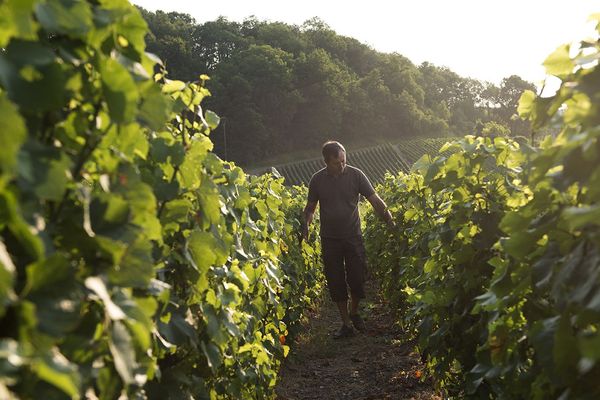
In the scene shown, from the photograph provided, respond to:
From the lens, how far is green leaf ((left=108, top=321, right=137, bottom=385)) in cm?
118

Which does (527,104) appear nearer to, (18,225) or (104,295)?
(104,295)

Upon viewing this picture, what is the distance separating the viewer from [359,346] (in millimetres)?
6547

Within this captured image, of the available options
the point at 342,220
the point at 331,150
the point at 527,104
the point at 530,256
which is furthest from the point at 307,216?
the point at 530,256

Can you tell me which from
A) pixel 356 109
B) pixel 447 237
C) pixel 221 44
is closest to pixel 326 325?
pixel 447 237

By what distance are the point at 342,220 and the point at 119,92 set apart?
17.9 feet

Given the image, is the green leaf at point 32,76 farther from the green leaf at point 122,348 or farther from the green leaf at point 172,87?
the green leaf at point 172,87

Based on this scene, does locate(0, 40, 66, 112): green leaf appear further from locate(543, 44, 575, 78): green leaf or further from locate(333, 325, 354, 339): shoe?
locate(333, 325, 354, 339): shoe

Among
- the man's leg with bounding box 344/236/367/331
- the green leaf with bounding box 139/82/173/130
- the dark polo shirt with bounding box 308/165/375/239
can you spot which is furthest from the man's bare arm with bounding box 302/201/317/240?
the green leaf with bounding box 139/82/173/130

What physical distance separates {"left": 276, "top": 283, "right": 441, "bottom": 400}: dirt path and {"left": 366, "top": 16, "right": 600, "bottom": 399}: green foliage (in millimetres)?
1259

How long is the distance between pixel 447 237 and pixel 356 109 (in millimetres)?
68999

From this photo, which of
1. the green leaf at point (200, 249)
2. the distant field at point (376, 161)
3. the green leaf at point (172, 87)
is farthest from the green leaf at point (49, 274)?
the distant field at point (376, 161)

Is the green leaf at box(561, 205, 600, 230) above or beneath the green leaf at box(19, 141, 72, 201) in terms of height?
beneath

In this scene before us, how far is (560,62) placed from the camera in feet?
5.92

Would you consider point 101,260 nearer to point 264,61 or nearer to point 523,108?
point 523,108
